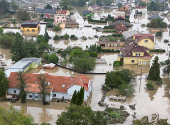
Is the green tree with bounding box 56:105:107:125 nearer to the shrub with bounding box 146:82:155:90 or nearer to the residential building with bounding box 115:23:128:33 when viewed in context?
the shrub with bounding box 146:82:155:90

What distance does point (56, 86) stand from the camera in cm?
2538

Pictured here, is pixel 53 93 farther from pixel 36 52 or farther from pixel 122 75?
pixel 36 52

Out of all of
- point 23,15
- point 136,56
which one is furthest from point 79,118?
point 23,15

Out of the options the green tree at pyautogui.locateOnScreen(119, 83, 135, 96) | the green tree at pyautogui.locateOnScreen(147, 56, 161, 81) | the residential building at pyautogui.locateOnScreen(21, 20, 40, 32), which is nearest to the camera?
the green tree at pyautogui.locateOnScreen(119, 83, 135, 96)

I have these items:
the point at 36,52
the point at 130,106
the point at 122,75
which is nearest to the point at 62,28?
the point at 36,52

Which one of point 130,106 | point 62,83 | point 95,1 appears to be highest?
point 95,1

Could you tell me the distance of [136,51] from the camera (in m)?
34.8

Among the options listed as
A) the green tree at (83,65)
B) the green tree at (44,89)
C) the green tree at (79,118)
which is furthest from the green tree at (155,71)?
the green tree at (79,118)

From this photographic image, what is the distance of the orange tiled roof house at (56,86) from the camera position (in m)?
24.8

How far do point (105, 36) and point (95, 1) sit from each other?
161ft

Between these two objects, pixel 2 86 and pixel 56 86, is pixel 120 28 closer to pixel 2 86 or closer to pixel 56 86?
pixel 56 86

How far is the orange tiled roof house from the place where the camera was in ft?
81.2

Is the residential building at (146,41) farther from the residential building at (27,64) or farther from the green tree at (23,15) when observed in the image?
the green tree at (23,15)

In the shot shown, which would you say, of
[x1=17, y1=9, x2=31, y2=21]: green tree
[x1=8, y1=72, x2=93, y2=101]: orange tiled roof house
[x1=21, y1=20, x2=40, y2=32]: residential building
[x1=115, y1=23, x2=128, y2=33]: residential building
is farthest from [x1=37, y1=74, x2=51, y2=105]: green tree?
[x1=17, y1=9, x2=31, y2=21]: green tree
